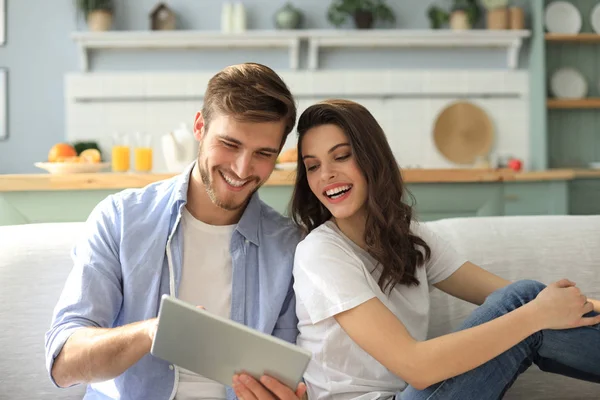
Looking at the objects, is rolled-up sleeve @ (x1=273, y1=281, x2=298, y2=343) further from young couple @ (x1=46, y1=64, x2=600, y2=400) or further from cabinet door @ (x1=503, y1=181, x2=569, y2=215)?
cabinet door @ (x1=503, y1=181, x2=569, y2=215)

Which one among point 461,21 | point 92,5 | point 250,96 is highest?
point 92,5

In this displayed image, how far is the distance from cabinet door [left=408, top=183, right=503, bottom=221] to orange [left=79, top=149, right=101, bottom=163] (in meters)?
1.61

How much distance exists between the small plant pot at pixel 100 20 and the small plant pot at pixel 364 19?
5.62 feet

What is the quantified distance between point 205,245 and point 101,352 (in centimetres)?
40

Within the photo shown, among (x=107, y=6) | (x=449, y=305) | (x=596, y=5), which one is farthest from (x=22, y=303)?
(x=596, y=5)

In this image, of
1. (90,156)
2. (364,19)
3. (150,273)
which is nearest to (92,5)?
(90,156)

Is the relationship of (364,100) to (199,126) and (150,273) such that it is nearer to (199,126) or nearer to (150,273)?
(199,126)

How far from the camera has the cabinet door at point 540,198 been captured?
13.5 ft

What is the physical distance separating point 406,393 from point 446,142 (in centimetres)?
Result: 383

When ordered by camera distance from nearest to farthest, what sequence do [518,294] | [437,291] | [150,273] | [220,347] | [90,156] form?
[220,347] → [518,294] → [150,273] → [437,291] → [90,156]

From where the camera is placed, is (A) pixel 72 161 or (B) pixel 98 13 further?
(B) pixel 98 13

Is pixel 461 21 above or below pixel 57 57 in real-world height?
above

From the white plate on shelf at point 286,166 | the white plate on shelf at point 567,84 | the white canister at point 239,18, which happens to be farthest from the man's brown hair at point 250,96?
the white plate on shelf at point 567,84

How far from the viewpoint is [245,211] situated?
1.71m
